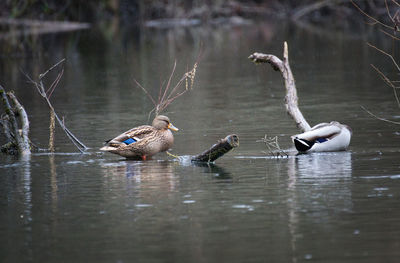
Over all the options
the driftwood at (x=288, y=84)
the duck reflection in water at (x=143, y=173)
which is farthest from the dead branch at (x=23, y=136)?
the driftwood at (x=288, y=84)

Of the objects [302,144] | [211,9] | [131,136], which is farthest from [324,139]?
[211,9]

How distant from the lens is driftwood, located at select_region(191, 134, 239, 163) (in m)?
11.4

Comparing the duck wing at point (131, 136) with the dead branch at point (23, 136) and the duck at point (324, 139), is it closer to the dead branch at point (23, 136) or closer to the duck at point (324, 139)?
the dead branch at point (23, 136)

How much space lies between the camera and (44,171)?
11727mm

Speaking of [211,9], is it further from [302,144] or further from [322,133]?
[302,144]

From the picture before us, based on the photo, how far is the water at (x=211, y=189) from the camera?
768cm

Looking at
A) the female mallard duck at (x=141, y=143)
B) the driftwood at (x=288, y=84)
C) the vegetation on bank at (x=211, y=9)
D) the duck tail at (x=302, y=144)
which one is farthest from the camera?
the vegetation on bank at (x=211, y=9)

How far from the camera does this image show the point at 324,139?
12.5m

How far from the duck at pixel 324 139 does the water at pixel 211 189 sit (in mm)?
204

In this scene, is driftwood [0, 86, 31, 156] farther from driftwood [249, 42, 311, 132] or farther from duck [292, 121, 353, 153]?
duck [292, 121, 353, 153]

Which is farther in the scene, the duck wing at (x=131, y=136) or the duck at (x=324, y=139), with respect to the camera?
the duck wing at (x=131, y=136)

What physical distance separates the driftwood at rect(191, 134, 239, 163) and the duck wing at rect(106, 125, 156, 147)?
3.12ft

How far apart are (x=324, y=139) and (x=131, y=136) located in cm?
269

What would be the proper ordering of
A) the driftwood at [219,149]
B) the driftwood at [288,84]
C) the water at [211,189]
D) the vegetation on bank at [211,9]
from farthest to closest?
1. the vegetation on bank at [211,9]
2. the driftwood at [288,84]
3. the driftwood at [219,149]
4. the water at [211,189]
